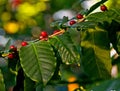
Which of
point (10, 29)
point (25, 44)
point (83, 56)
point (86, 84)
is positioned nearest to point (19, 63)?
point (25, 44)

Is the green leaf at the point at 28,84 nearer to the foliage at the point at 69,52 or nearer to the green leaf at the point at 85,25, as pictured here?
the foliage at the point at 69,52

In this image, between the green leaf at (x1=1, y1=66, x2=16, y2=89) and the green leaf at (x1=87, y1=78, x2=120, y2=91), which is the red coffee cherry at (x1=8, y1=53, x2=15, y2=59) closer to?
the green leaf at (x1=1, y1=66, x2=16, y2=89)

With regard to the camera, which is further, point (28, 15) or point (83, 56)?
point (28, 15)

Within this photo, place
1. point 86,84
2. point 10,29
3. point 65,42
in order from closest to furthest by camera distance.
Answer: point 65,42 < point 86,84 < point 10,29

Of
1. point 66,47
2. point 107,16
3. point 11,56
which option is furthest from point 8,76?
point 107,16

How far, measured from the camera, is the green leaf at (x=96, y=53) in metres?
1.29

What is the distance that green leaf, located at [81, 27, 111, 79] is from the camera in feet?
4.22

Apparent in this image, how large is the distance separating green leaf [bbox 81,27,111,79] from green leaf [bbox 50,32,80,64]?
6 centimetres

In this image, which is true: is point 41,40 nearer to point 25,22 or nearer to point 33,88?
point 33,88

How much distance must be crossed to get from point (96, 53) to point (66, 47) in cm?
13

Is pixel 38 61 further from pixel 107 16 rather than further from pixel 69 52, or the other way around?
pixel 107 16

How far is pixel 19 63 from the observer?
1254mm

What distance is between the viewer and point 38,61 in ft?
3.88

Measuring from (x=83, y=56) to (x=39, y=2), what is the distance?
3.10 m
